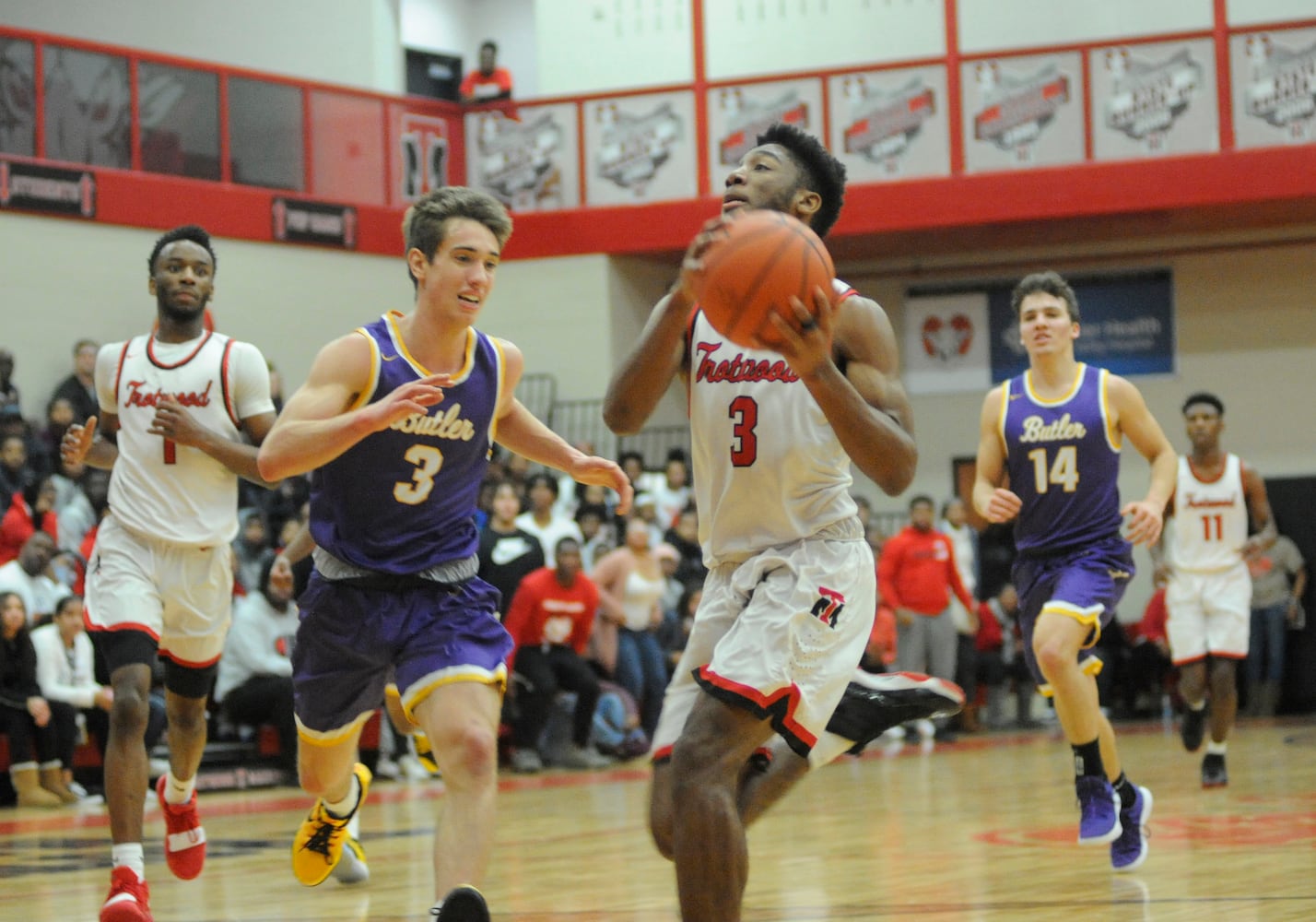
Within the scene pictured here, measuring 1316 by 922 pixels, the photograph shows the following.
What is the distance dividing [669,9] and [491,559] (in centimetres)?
1139

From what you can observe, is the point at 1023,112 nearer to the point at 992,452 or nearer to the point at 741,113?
the point at 741,113

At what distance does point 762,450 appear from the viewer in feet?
14.5

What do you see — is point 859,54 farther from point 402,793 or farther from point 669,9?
point 402,793

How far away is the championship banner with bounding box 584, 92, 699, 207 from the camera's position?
1922cm

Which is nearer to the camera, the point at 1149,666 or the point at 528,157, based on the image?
the point at 1149,666

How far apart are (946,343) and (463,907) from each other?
57.5 ft

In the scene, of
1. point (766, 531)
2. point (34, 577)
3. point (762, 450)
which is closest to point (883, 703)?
point (766, 531)

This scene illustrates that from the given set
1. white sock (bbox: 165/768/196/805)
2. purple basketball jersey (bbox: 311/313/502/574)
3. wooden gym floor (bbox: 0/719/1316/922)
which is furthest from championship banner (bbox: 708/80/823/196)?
purple basketball jersey (bbox: 311/313/502/574)

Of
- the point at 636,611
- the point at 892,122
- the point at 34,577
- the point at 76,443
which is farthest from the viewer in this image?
the point at 892,122

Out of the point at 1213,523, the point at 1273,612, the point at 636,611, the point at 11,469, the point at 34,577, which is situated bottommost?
the point at 1273,612

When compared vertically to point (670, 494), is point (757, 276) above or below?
above

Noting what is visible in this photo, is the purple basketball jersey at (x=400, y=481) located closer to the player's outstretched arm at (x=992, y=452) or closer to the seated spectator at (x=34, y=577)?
the player's outstretched arm at (x=992, y=452)

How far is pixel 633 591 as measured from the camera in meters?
14.0

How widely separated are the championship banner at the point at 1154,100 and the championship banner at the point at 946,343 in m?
3.26
